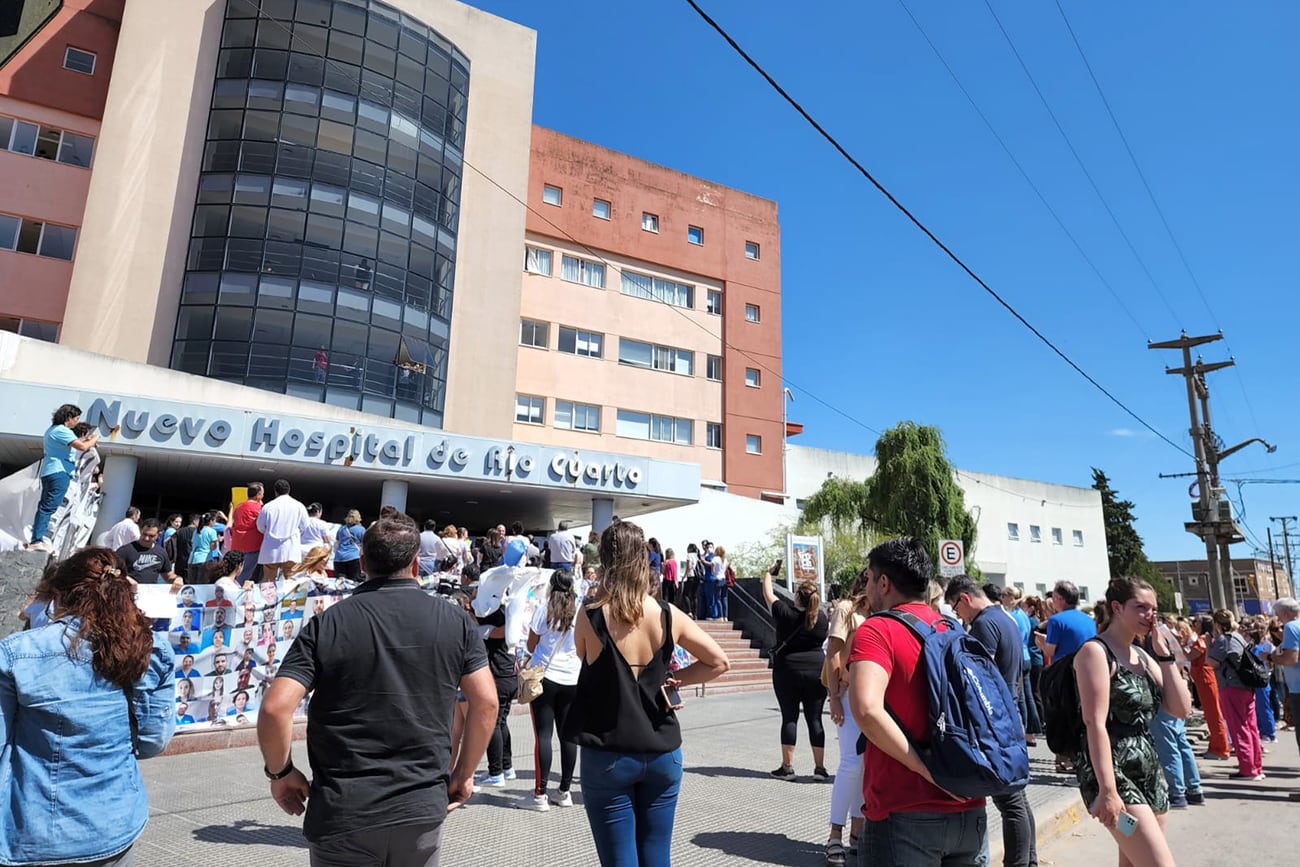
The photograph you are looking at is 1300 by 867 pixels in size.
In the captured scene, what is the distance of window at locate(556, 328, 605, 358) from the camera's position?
35062mm

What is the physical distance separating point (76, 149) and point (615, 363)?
70.3 ft

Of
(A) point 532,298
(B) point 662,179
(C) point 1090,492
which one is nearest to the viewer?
(A) point 532,298

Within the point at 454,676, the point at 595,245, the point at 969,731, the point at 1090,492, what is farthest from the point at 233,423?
the point at 1090,492

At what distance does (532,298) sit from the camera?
34625 mm

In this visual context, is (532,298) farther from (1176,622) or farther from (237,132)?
(1176,622)

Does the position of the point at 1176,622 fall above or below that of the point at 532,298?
below

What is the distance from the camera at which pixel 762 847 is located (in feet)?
18.1

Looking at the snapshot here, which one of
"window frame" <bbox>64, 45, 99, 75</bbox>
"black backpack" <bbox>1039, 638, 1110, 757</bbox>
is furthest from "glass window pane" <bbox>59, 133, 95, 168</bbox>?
"black backpack" <bbox>1039, 638, 1110, 757</bbox>

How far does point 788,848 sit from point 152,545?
978 centimetres

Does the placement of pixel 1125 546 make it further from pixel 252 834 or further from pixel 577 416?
pixel 252 834

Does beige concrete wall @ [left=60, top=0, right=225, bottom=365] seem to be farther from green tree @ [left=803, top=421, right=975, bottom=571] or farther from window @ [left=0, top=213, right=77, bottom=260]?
green tree @ [left=803, top=421, right=975, bottom=571]

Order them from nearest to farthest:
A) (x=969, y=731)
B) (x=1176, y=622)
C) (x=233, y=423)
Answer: (x=969, y=731), (x=1176, y=622), (x=233, y=423)

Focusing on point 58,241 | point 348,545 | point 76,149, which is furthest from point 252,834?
point 76,149

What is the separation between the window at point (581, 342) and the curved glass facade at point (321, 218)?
6.38m
